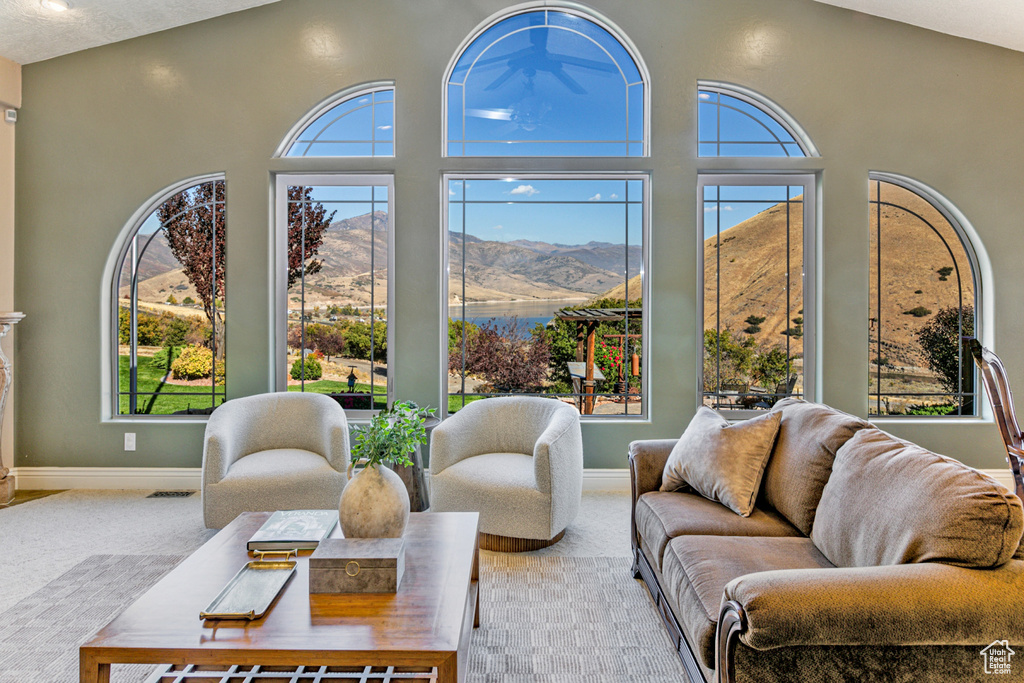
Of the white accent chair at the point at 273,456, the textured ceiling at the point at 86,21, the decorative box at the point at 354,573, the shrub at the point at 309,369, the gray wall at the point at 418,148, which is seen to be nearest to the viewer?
the decorative box at the point at 354,573

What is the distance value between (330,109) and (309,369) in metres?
1.87

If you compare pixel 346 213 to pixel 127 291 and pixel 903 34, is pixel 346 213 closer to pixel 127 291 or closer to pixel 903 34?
pixel 127 291

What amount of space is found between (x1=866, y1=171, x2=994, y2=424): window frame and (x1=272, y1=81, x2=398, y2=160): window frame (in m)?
3.33

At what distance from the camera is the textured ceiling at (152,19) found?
3412 millimetres

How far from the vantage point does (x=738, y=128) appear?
401cm

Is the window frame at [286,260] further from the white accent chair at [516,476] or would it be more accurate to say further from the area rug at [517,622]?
the area rug at [517,622]

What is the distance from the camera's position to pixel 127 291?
13.4ft

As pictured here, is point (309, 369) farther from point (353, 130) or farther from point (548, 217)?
point (548, 217)

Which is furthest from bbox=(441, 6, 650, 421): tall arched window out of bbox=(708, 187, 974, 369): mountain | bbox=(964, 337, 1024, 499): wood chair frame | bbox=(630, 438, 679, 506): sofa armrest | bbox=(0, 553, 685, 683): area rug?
bbox=(964, 337, 1024, 499): wood chair frame

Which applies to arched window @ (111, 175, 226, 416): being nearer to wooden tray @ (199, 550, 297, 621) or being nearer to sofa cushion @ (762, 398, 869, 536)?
wooden tray @ (199, 550, 297, 621)

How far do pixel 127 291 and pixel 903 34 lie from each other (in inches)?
225

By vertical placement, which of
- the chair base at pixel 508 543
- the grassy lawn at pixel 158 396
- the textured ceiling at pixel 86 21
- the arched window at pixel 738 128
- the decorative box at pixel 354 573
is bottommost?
the chair base at pixel 508 543

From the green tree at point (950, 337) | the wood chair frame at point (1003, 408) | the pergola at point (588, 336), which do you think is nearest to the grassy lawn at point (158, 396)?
the pergola at point (588, 336)

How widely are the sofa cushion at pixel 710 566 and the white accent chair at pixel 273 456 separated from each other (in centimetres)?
192
